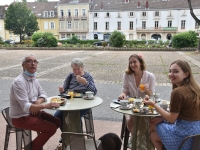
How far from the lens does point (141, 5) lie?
161ft

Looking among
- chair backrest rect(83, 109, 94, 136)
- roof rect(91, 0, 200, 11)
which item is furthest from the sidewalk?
roof rect(91, 0, 200, 11)

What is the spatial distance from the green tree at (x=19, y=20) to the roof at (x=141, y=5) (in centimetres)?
1497

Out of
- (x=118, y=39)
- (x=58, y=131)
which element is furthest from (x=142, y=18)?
(x=58, y=131)

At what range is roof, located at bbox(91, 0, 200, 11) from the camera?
4724cm

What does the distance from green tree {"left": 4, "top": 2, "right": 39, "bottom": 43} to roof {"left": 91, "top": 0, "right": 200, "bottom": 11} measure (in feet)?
49.1

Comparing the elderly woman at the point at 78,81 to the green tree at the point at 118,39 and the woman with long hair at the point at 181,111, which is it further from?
the green tree at the point at 118,39

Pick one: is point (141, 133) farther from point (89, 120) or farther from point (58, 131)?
point (58, 131)

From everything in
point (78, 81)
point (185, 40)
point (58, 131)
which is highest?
point (185, 40)

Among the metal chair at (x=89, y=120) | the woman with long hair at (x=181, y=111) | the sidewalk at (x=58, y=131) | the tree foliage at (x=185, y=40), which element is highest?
the tree foliage at (x=185, y=40)

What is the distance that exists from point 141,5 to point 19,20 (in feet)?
81.4

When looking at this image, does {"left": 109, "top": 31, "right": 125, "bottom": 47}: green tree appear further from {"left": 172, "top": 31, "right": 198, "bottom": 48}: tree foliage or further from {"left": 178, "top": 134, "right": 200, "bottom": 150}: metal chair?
{"left": 178, "top": 134, "right": 200, "bottom": 150}: metal chair

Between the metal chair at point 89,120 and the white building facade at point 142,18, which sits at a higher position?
the white building facade at point 142,18

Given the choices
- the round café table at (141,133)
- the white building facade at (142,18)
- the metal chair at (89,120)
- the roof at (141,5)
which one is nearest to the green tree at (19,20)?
the white building facade at (142,18)

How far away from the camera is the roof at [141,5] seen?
47.2m
